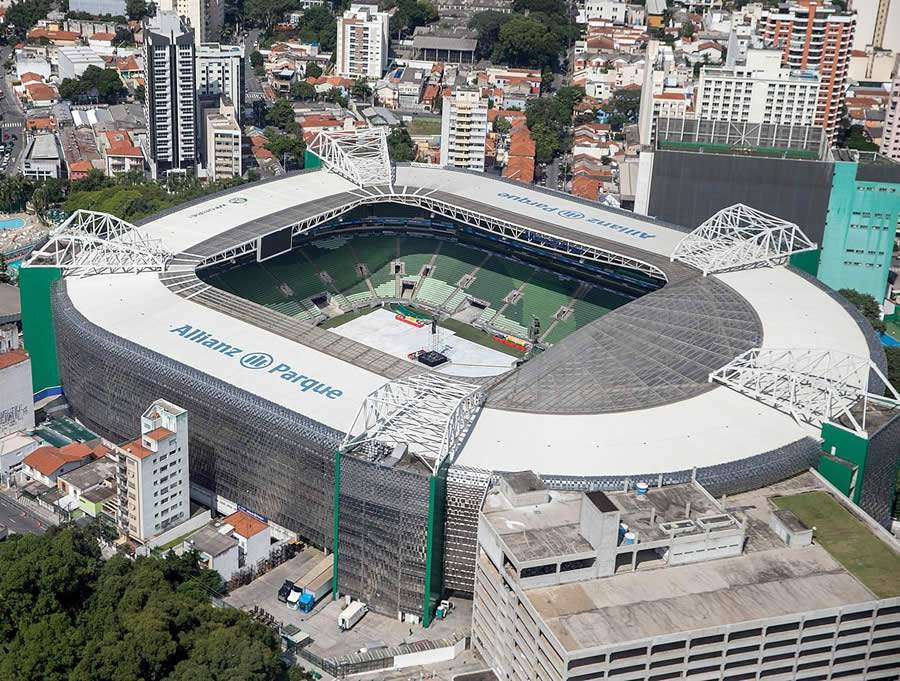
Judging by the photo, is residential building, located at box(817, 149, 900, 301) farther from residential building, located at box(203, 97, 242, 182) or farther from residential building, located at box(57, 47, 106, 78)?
A: residential building, located at box(57, 47, 106, 78)

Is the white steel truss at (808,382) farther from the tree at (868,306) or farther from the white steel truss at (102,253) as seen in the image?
the white steel truss at (102,253)

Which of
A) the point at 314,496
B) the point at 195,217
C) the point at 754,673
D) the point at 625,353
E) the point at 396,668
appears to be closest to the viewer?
the point at 754,673

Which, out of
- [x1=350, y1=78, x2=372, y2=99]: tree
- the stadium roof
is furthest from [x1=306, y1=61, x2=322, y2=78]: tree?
the stadium roof

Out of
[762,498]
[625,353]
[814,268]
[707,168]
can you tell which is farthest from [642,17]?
[762,498]

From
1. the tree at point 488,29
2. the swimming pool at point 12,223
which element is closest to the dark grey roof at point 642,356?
the swimming pool at point 12,223

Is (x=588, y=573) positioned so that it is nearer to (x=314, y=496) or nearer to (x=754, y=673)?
(x=754, y=673)

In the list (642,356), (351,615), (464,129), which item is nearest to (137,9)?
(464,129)
